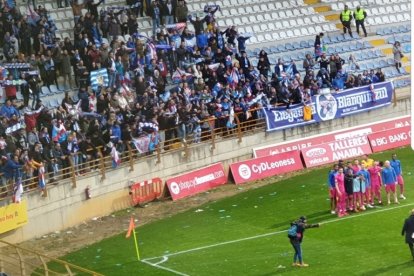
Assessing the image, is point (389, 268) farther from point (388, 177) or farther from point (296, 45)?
point (296, 45)

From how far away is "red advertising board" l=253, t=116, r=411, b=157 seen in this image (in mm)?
39250

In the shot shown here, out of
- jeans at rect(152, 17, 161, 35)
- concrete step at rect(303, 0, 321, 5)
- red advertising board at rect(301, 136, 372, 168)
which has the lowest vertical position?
red advertising board at rect(301, 136, 372, 168)

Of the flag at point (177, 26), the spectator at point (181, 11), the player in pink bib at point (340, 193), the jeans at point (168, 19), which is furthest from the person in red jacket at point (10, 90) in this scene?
the player in pink bib at point (340, 193)

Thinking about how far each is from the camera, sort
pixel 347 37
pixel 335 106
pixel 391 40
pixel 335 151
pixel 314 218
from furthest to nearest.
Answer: pixel 391 40, pixel 347 37, pixel 335 106, pixel 335 151, pixel 314 218

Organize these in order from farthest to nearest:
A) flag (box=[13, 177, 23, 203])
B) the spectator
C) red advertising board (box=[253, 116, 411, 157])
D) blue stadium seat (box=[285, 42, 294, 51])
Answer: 1. blue stadium seat (box=[285, 42, 294, 51])
2. the spectator
3. red advertising board (box=[253, 116, 411, 157])
4. flag (box=[13, 177, 23, 203])

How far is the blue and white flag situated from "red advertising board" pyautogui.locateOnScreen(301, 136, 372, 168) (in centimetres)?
767

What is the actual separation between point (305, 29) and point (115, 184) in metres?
15.8

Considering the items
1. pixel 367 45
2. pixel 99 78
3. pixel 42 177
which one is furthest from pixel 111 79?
pixel 367 45

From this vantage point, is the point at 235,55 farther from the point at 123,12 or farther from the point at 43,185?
the point at 43,185

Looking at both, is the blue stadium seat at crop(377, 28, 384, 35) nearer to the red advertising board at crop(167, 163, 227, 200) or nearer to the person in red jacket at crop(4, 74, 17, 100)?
the red advertising board at crop(167, 163, 227, 200)

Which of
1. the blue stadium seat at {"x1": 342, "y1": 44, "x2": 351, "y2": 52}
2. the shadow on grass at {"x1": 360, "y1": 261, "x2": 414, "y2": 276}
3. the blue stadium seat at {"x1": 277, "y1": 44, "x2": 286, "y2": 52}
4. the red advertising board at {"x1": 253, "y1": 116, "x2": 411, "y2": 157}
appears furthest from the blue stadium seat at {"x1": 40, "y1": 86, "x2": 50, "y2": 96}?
the blue stadium seat at {"x1": 342, "y1": 44, "x2": 351, "y2": 52}

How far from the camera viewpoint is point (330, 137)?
40500 mm

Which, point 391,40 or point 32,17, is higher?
point 32,17

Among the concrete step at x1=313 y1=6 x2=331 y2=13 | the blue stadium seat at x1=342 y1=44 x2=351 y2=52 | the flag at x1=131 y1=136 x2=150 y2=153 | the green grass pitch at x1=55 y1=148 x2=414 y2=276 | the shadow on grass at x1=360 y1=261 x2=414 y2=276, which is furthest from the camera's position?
the concrete step at x1=313 y1=6 x2=331 y2=13
